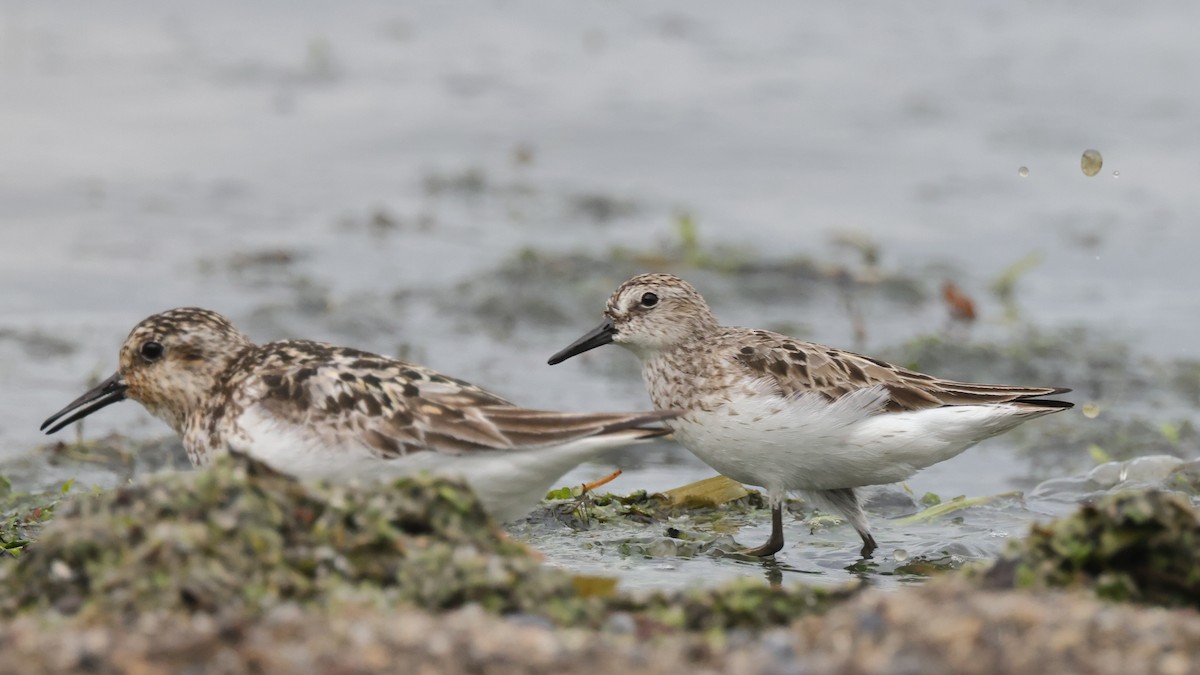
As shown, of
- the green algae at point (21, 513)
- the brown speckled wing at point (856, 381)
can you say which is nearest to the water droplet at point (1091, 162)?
the brown speckled wing at point (856, 381)

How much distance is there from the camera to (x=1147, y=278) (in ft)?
44.9

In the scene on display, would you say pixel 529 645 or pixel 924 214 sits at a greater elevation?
pixel 924 214

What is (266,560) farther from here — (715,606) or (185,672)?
(715,606)

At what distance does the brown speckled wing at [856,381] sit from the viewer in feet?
24.5

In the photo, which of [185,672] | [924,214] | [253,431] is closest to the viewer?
[185,672]

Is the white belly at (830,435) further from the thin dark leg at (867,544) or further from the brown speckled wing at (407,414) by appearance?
the brown speckled wing at (407,414)

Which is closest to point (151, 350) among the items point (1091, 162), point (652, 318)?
point (652, 318)

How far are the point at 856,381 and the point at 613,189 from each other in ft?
27.3

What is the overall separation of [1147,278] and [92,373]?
8529 millimetres

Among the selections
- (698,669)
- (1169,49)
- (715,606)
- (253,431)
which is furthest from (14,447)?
(1169,49)

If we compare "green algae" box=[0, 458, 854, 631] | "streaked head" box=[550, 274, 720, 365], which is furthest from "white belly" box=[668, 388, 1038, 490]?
"green algae" box=[0, 458, 854, 631]

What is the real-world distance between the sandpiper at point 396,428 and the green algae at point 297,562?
100cm

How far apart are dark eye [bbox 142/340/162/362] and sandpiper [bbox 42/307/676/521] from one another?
567mm

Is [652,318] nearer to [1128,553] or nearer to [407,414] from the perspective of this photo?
[407,414]
